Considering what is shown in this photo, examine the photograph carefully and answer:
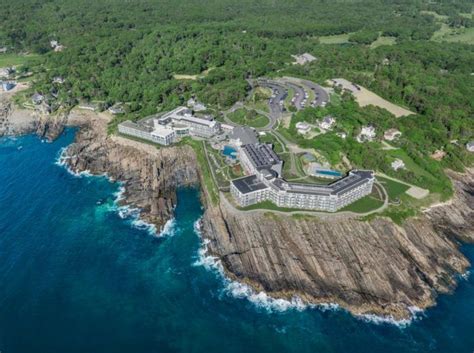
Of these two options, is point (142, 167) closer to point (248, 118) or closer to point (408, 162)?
point (248, 118)

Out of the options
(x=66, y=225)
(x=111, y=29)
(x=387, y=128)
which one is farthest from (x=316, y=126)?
(x=111, y=29)

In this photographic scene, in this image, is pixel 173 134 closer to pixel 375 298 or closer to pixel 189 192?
pixel 189 192

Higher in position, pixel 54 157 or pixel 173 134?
pixel 173 134

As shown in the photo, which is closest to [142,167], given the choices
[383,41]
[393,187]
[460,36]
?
[393,187]

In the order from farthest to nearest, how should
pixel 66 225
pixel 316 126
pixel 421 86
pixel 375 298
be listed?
pixel 421 86
pixel 316 126
pixel 66 225
pixel 375 298

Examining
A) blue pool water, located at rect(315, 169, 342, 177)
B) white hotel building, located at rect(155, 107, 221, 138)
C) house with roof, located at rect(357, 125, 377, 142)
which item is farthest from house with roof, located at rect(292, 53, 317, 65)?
blue pool water, located at rect(315, 169, 342, 177)

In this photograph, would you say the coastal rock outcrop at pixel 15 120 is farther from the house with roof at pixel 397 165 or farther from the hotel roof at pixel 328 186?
the house with roof at pixel 397 165

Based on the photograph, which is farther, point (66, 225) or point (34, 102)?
point (34, 102)
